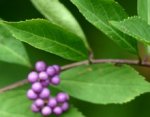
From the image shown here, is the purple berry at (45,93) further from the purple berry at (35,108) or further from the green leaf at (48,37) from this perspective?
the green leaf at (48,37)

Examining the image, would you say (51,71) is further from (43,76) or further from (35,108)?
(35,108)

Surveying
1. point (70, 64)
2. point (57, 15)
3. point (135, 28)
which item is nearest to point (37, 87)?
point (70, 64)

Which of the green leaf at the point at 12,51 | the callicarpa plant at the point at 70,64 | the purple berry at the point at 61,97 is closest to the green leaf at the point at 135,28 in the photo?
the callicarpa plant at the point at 70,64

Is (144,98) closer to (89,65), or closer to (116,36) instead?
(89,65)

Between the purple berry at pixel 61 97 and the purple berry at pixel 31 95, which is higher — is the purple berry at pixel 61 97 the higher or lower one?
the lower one

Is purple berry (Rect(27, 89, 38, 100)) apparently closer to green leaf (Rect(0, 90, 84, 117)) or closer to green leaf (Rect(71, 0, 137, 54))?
green leaf (Rect(0, 90, 84, 117))

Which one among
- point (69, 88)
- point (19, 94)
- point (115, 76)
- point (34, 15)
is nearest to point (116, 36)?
point (115, 76)

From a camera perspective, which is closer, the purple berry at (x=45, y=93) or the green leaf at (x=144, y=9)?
the green leaf at (x=144, y=9)
